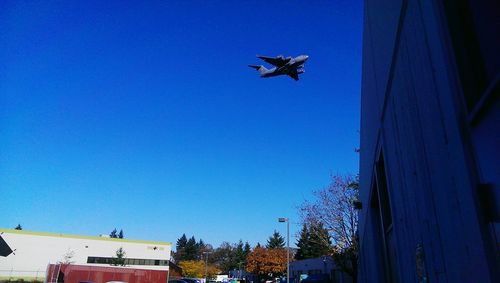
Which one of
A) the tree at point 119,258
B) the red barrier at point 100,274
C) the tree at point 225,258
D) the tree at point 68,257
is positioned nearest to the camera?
the red barrier at point 100,274

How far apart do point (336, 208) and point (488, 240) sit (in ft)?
98.6

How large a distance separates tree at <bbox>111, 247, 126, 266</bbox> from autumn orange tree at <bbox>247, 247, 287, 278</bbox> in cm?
2695

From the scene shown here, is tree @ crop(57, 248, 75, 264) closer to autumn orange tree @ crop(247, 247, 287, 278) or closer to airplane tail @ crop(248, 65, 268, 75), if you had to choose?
autumn orange tree @ crop(247, 247, 287, 278)

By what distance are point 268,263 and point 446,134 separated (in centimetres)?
7294

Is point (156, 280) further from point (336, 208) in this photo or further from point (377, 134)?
point (377, 134)

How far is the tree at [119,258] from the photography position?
5316cm

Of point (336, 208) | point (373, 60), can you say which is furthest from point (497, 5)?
point (336, 208)

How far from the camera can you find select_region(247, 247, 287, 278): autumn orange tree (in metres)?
70.8

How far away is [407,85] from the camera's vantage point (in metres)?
3.86

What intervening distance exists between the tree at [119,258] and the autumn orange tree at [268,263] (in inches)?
1061

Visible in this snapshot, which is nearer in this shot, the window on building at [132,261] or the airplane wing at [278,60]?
the airplane wing at [278,60]

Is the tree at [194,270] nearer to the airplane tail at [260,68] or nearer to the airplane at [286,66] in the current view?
the airplane tail at [260,68]

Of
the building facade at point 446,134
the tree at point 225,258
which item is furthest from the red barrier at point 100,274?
the tree at point 225,258

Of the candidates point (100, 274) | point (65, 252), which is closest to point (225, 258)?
point (65, 252)
